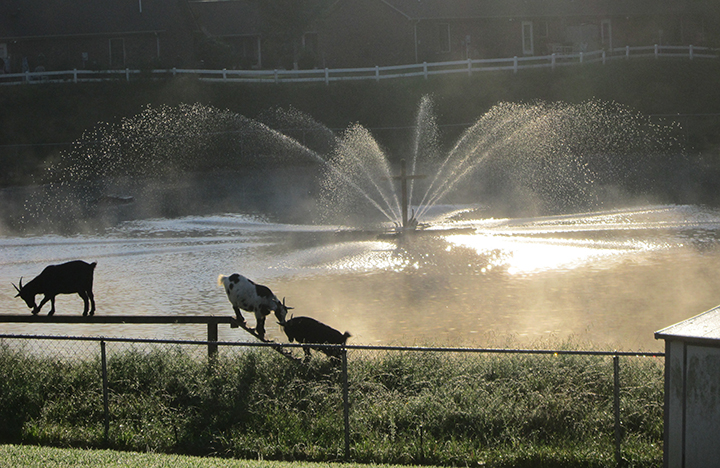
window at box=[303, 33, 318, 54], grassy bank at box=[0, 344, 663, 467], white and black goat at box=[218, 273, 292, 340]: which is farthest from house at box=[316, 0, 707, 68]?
grassy bank at box=[0, 344, 663, 467]

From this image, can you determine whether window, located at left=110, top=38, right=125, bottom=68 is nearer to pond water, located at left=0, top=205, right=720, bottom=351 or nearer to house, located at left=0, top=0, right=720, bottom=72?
house, located at left=0, top=0, right=720, bottom=72

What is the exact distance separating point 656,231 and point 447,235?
22.5ft

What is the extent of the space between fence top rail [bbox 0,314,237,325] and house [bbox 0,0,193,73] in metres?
39.3

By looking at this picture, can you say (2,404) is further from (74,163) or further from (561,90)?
(561,90)

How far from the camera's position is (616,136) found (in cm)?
3931

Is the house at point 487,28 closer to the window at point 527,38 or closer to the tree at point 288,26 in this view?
the window at point 527,38

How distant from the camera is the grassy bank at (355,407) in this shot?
862 centimetres

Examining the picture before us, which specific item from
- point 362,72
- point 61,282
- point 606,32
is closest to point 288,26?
point 362,72

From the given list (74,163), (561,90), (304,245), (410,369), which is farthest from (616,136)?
(410,369)

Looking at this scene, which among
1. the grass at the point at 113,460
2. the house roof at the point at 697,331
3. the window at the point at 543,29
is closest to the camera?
the house roof at the point at 697,331

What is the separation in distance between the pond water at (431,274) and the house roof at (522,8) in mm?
25254

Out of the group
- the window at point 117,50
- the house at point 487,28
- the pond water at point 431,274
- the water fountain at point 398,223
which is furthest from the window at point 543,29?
the window at point 117,50

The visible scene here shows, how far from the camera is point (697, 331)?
6.59m

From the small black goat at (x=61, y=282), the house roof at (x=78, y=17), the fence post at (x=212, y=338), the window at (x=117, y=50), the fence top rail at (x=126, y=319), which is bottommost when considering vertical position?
the fence post at (x=212, y=338)
